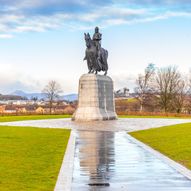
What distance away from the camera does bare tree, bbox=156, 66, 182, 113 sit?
86938 mm

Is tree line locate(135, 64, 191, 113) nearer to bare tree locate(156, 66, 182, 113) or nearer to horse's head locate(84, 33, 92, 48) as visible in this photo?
bare tree locate(156, 66, 182, 113)

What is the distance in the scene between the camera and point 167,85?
307 feet

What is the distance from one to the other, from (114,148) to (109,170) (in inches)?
234

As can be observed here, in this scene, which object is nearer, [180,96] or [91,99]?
[91,99]

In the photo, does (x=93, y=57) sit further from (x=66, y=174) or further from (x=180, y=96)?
(x=180, y=96)

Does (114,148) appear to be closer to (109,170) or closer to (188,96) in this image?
(109,170)

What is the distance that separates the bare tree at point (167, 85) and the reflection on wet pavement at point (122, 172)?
6877 cm

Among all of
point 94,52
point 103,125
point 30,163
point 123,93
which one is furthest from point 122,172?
point 123,93

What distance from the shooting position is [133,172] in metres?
12.4

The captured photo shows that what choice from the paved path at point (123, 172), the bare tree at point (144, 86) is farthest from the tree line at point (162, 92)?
the paved path at point (123, 172)

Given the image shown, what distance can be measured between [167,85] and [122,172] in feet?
270

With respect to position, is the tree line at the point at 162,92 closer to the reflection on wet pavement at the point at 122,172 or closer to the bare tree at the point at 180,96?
the bare tree at the point at 180,96

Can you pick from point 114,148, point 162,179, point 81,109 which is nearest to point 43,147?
point 114,148

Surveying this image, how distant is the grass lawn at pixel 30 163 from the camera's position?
1104 cm
